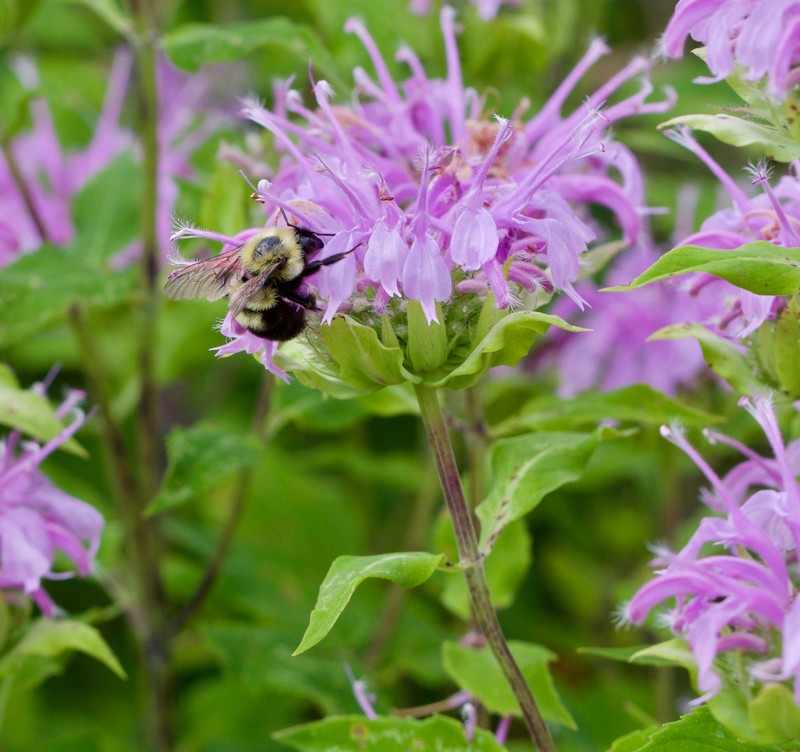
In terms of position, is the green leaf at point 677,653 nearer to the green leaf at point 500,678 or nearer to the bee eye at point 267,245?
the green leaf at point 500,678

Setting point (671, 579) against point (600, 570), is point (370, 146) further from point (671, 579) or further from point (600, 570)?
point (600, 570)

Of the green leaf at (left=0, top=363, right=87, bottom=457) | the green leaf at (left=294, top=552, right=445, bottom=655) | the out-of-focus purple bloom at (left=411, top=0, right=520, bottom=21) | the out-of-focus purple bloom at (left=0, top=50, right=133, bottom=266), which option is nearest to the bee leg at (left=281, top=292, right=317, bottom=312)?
the green leaf at (left=294, top=552, right=445, bottom=655)

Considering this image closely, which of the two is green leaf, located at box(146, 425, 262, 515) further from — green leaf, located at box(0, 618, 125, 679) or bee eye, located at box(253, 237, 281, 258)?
bee eye, located at box(253, 237, 281, 258)

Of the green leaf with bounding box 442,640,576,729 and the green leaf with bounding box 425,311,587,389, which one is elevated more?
the green leaf with bounding box 425,311,587,389

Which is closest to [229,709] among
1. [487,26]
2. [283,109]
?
[283,109]

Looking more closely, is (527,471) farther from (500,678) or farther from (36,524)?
(36,524)

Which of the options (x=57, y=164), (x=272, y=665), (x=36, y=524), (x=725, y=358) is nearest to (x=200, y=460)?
(x=36, y=524)
